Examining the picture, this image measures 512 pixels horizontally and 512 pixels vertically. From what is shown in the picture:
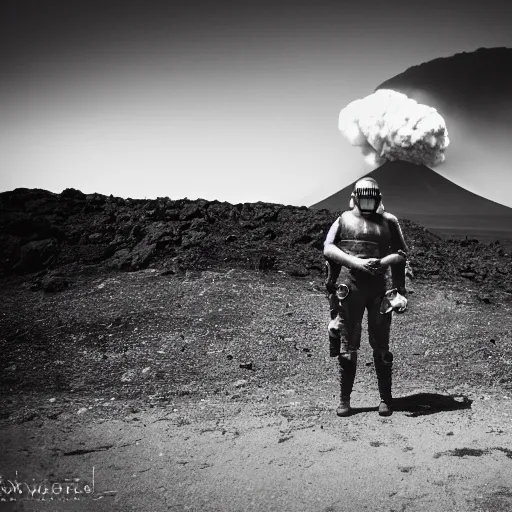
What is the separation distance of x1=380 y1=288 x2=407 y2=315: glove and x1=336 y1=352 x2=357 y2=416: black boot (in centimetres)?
58

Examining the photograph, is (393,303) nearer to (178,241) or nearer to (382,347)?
(382,347)

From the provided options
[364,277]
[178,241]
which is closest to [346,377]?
[364,277]

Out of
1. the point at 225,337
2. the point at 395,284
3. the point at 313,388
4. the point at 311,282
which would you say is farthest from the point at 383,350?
the point at 311,282

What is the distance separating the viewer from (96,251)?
13.9m

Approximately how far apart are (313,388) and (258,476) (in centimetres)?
254

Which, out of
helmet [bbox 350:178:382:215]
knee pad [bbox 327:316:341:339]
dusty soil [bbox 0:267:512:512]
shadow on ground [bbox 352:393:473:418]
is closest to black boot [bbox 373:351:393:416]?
dusty soil [bbox 0:267:512:512]

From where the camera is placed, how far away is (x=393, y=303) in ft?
18.3

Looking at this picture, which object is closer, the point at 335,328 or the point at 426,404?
the point at 335,328

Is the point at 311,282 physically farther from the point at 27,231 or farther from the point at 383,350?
the point at 27,231

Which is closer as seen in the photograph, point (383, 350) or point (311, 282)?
point (383, 350)

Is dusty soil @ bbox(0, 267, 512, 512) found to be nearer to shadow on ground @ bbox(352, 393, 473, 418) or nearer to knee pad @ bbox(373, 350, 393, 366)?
shadow on ground @ bbox(352, 393, 473, 418)

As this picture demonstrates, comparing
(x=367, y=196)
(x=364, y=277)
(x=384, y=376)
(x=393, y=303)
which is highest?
(x=367, y=196)

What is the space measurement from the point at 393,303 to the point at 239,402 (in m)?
2.19

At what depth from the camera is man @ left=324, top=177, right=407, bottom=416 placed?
18.2ft
